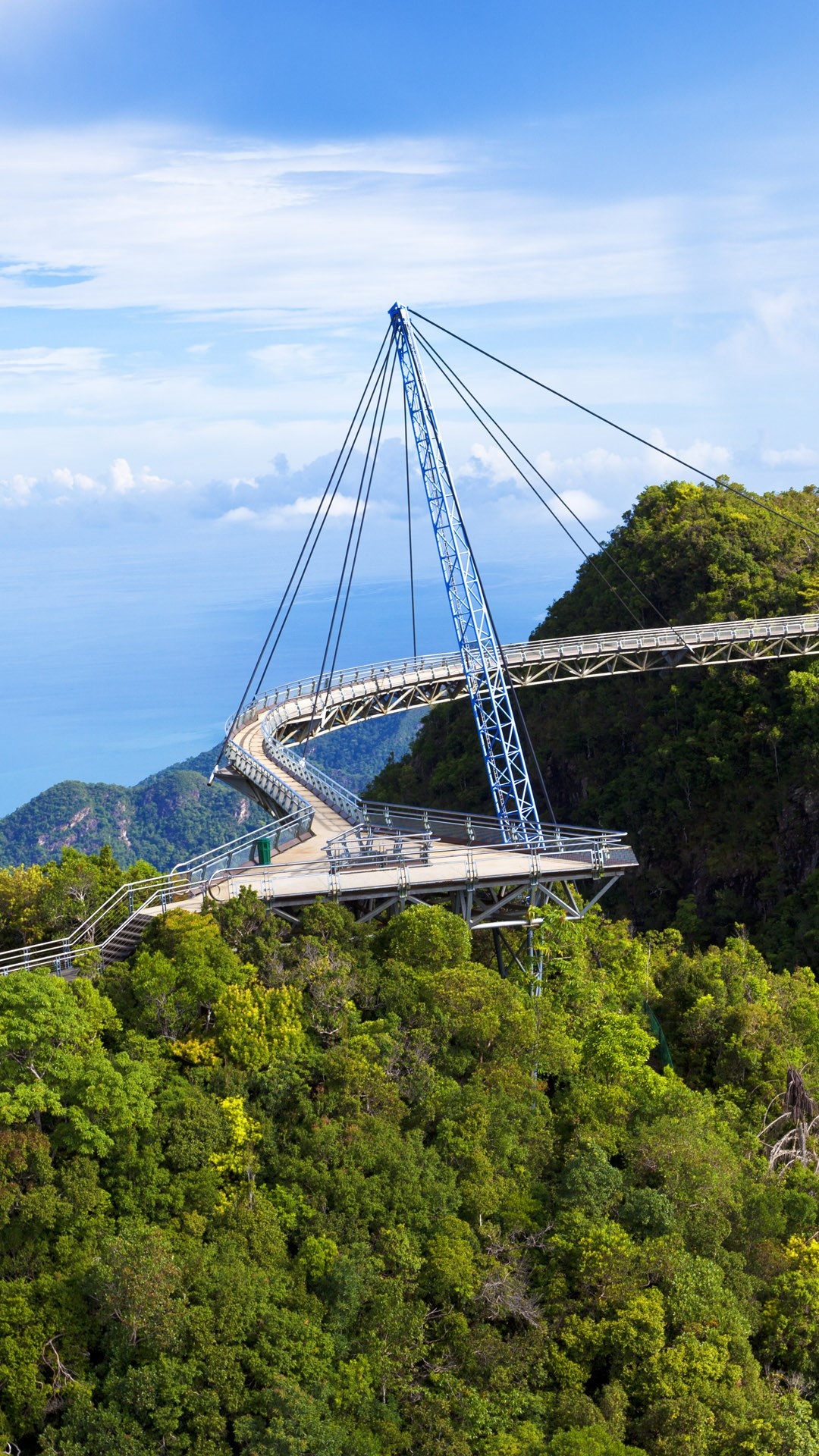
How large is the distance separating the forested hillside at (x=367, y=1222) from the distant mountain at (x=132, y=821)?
101m

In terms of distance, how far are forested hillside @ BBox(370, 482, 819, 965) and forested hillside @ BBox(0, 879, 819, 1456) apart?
105 feet

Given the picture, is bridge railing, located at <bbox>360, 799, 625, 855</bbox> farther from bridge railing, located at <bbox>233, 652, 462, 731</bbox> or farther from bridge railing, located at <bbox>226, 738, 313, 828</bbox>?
bridge railing, located at <bbox>233, 652, 462, 731</bbox>

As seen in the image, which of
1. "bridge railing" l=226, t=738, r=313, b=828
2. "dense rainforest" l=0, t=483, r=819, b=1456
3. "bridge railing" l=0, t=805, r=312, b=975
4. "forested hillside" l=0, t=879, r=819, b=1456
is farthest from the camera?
"bridge railing" l=226, t=738, r=313, b=828

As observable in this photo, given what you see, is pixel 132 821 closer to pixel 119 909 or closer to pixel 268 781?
pixel 268 781

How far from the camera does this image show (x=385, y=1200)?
2794 centimetres

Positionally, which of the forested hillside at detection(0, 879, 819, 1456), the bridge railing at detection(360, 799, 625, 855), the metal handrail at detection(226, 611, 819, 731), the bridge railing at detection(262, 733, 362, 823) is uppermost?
the metal handrail at detection(226, 611, 819, 731)

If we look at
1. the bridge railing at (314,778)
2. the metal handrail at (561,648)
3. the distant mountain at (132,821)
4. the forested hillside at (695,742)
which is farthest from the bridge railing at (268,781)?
the distant mountain at (132,821)

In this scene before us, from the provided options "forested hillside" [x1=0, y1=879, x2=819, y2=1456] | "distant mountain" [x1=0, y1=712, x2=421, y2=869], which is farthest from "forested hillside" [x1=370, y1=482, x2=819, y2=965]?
"distant mountain" [x1=0, y1=712, x2=421, y2=869]

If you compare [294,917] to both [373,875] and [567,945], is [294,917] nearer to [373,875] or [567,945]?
[373,875]

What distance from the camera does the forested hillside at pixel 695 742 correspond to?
6738cm

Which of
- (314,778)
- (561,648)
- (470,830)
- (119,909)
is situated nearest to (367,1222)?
(119,909)

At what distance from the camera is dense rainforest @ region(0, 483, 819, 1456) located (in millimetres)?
24781

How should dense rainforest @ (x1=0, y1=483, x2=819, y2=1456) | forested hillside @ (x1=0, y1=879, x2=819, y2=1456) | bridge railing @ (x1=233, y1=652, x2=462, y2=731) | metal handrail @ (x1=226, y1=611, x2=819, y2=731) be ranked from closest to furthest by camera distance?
forested hillside @ (x1=0, y1=879, x2=819, y2=1456) < dense rainforest @ (x1=0, y1=483, x2=819, y2=1456) < bridge railing @ (x1=233, y1=652, x2=462, y2=731) < metal handrail @ (x1=226, y1=611, x2=819, y2=731)

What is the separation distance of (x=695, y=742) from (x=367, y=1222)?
47462 millimetres
